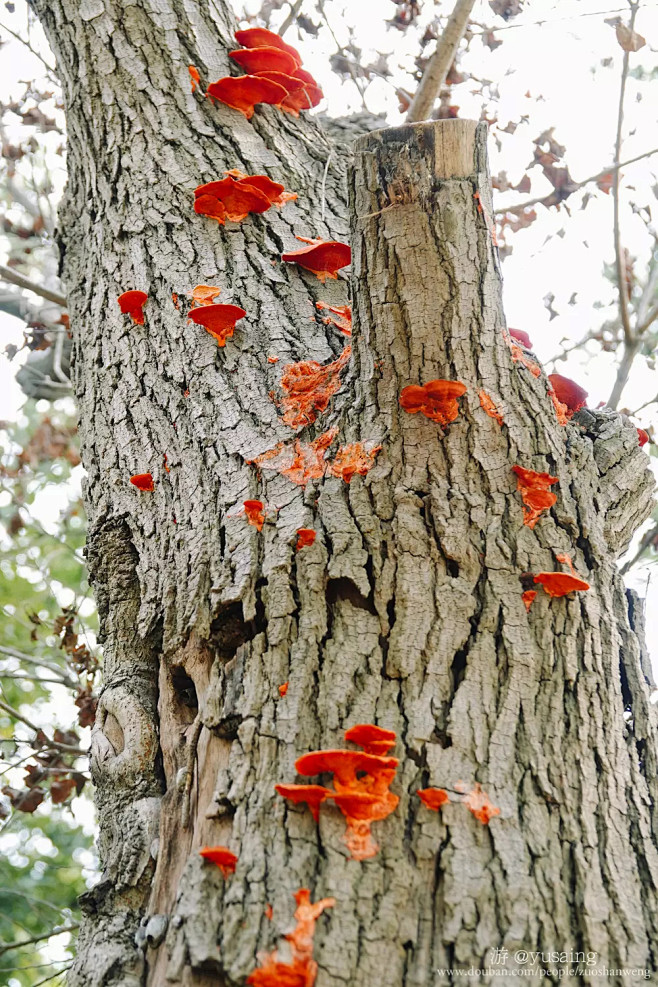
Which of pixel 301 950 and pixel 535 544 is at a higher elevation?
pixel 535 544

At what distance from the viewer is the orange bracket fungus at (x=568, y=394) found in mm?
2553

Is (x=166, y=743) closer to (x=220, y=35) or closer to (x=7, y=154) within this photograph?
(x=220, y=35)

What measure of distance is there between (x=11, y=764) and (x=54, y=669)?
64 centimetres

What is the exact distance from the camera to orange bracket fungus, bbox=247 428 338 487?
91.0 inches

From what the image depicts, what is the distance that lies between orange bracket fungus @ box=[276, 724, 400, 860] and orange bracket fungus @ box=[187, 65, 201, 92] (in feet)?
9.02

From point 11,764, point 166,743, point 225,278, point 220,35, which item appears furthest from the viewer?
point 11,764

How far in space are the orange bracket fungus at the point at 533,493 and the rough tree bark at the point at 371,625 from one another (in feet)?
0.08

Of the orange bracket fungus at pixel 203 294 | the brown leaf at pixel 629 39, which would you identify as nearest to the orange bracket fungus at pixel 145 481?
the orange bracket fungus at pixel 203 294

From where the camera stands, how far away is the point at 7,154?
20.7 feet

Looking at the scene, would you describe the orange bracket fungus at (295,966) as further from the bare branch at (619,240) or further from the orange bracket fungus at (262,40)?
the orange bracket fungus at (262,40)

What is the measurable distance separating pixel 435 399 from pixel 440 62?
7.61 feet

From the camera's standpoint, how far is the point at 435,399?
2221 mm

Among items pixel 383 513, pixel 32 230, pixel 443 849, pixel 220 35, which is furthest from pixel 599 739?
pixel 32 230

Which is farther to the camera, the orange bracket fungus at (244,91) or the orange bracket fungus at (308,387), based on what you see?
the orange bracket fungus at (244,91)
